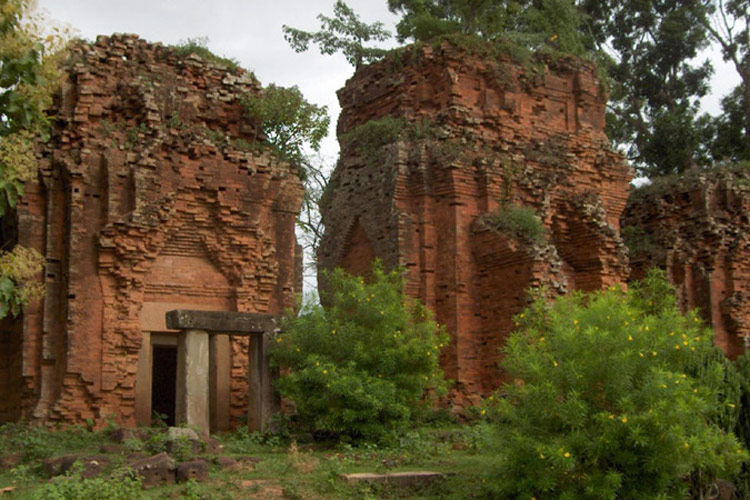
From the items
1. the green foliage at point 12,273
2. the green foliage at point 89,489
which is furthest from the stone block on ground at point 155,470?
the green foliage at point 12,273

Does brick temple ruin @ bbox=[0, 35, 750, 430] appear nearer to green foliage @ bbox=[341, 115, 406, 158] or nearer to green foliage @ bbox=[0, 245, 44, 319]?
green foliage @ bbox=[341, 115, 406, 158]

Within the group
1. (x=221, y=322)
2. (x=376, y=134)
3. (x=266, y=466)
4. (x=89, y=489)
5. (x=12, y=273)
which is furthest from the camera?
(x=376, y=134)

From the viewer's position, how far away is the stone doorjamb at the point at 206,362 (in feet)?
46.3

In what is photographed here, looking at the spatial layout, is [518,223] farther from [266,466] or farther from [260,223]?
[266,466]

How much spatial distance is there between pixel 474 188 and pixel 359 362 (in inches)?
235

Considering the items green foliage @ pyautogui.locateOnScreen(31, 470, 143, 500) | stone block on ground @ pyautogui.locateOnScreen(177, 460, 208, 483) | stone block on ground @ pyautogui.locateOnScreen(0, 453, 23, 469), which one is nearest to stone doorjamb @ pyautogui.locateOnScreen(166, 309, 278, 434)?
stone block on ground @ pyautogui.locateOnScreen(0, 453, 23, 469)

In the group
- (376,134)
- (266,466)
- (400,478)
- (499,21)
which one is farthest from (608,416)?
(499,21)

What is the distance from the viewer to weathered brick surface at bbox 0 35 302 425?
15.2m

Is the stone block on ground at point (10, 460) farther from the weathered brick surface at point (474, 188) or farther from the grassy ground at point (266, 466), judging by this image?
the weathered brick surface at point (474, 188)

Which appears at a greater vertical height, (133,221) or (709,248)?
(709,248)

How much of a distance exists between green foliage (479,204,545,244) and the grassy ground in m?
4.46

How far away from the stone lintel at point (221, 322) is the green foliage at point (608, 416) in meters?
4.97

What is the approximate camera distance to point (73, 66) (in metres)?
16.4

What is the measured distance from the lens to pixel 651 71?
3550cm
